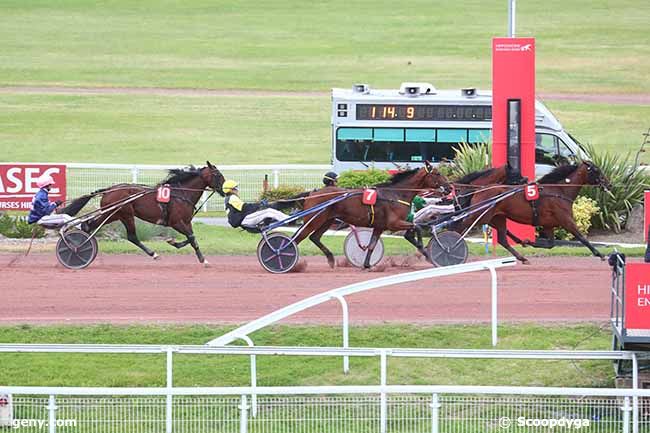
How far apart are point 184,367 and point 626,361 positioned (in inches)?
163

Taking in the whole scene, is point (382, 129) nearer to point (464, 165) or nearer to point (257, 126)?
point (464, 165)

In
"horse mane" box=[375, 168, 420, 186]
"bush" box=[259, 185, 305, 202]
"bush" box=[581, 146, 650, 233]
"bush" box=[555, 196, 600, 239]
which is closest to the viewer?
"horse mane" box=[375, 168, 420, 186]

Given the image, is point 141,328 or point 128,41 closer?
point 141,328

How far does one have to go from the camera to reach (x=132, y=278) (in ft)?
60.4

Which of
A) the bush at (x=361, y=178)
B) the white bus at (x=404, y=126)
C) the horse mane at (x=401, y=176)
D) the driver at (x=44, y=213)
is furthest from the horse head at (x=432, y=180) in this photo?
the white bus at (x=404, y=126)

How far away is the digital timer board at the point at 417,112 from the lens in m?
27.2

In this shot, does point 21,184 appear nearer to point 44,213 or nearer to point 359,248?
point 44,213

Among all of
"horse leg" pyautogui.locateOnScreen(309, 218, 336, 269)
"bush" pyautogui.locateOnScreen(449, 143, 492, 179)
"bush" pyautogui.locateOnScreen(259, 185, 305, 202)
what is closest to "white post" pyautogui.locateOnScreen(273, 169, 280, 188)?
"bush" pyautogui.locateOnScreen(259, 185, 305, 202)

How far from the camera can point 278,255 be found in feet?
60.9

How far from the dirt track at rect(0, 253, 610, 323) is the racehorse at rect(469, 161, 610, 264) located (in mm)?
605

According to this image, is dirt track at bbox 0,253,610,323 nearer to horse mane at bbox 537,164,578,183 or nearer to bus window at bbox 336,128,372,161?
horse mane at bbox 537,164,578,183

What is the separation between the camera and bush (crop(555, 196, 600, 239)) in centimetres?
2256

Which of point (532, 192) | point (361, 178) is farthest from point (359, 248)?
point (361, 178)

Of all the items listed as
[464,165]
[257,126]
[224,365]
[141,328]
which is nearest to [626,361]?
[224,365]
